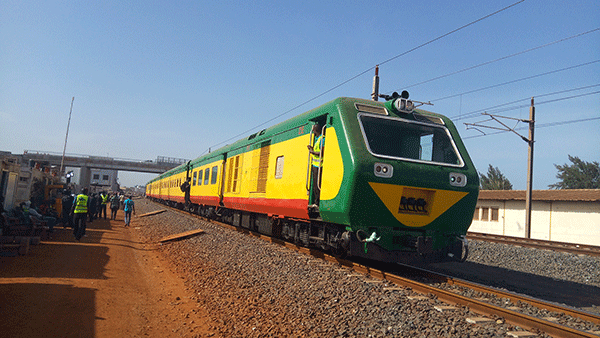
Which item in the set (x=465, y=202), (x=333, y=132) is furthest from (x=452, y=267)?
(x=333, y=132)

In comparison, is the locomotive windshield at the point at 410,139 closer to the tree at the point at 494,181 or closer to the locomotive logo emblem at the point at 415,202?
the locomotive logo emblem at the point at 415,202

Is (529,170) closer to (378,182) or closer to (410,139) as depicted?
(410,139)

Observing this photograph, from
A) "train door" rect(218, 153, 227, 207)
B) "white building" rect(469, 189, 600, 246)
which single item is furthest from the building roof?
"train door" rect(218, 153, 227, 207)

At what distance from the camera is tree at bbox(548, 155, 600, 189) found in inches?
1816

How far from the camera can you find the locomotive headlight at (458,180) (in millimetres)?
7562

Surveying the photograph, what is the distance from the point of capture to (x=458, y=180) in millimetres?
7625

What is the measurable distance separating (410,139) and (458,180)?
121 centimetres

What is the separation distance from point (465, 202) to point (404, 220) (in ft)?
4.26

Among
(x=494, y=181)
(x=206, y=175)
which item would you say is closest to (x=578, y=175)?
(x=494, y=181)

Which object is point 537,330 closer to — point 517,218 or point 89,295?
point 89,295

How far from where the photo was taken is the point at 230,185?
49.6ft

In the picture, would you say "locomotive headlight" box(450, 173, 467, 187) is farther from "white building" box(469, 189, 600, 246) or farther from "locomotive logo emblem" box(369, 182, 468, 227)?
"white building" box(469, 189, 600, 246)

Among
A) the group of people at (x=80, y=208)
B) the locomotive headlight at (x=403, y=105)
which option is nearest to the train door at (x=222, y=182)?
the group of people at (x=80, y=208)

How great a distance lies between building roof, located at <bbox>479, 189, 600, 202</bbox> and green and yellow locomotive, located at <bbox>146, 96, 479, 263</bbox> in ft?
49.7
